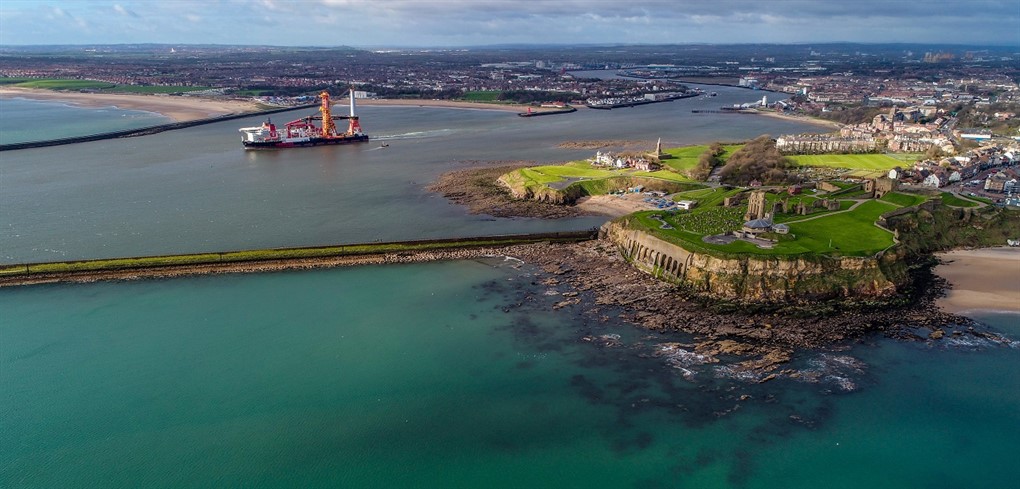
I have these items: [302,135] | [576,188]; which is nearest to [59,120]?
[302,135]

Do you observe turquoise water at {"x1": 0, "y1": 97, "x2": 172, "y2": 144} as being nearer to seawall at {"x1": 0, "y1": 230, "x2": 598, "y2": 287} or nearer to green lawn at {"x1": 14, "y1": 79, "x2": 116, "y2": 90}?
green lawn at {"x1": 14, "y1": 79, "x2": 116, "y2": 90}

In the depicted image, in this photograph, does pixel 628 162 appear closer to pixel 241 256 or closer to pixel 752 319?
pixel 752 319

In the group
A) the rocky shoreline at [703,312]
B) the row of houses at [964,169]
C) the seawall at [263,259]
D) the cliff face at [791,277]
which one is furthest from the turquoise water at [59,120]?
the row of houses at [964,169]

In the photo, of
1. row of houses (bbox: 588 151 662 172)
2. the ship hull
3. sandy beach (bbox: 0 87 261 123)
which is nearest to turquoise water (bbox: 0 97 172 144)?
sandy beach (bbox: 0 87 261 123)

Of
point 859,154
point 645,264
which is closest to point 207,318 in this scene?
point 645,264

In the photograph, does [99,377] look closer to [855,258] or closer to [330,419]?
[330,419]
